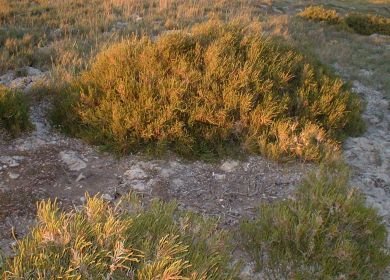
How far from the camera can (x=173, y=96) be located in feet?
18.1

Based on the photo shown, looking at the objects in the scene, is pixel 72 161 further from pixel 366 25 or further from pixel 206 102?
pixel 366 25

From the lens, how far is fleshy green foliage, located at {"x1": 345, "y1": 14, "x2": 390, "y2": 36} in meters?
15.5

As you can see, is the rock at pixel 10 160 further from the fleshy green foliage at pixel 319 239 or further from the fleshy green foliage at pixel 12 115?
the fleshy green foliage at pixel 319 239

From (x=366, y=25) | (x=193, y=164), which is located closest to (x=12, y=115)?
(x=193, y=164)

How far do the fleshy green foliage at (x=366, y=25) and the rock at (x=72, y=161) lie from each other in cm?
1286

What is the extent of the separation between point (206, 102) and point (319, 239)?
8.00ft

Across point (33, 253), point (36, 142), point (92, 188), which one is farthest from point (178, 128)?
point (33, 253)

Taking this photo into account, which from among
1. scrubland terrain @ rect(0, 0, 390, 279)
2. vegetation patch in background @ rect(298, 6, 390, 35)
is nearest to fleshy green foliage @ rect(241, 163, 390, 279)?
scrubland terrain @ rect(0, 0, 390, 279)

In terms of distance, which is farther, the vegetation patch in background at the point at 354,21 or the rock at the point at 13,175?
the vegetation patch in background at the point at 354,21

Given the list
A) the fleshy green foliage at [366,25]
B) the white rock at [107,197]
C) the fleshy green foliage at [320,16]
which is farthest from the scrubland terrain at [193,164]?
the fleshy green foliage at [366,25]

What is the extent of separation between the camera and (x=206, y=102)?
18.5 feet

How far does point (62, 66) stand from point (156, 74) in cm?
260

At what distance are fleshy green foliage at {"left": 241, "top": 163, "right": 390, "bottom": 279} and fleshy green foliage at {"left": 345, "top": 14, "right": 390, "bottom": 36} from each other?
501 inches

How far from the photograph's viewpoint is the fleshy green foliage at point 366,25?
1550 cm
